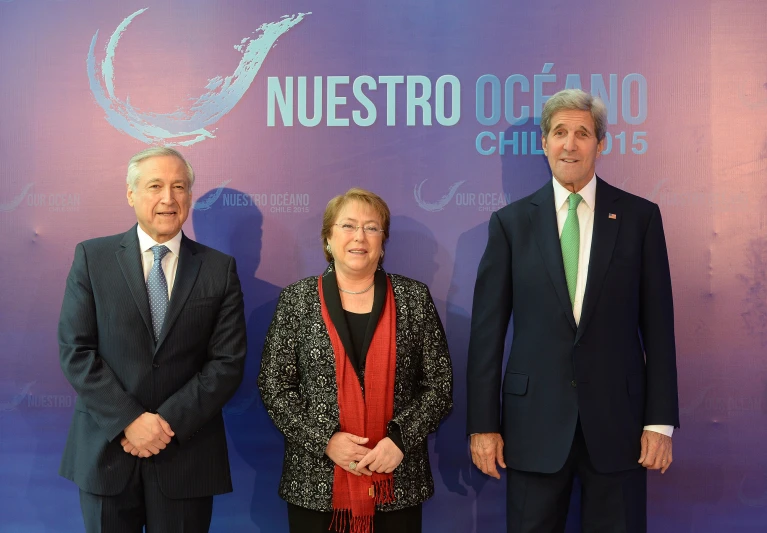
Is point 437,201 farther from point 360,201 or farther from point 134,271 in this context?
point 134,271

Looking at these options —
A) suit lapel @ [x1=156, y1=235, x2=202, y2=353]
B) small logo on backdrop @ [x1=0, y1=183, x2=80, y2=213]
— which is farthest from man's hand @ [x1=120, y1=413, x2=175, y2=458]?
small logo on backdrop @ [x1=0, y1=183, x2=80, y2=213]

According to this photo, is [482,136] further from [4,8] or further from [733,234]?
[4,8]

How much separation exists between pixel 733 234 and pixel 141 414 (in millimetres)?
2677

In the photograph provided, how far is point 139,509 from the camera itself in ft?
8.87

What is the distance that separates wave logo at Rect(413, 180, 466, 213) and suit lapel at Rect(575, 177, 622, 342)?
82 centimetres

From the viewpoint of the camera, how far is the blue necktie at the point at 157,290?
2725 mm

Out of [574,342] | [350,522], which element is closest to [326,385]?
[350,522]

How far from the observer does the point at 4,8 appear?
357 cm

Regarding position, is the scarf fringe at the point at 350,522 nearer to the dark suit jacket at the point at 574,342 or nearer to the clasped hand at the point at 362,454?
the clasped hand at the point at 362,454

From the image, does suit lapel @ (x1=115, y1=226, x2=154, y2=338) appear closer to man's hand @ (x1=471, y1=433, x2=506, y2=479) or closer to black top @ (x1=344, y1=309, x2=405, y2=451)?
black top @ (x1=344, y1=309, x2=405, y2=451)

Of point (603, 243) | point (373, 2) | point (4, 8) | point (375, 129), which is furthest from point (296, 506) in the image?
point (4, 8)

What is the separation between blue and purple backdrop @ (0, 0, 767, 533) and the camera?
3.43m

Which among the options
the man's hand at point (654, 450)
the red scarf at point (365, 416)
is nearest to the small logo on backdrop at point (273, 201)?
the red scarf at point (365, 416)

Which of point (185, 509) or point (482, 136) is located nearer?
point (185, 509)
